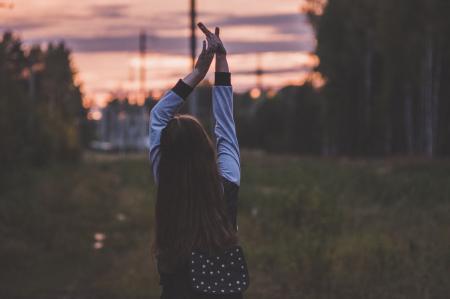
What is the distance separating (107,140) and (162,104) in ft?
553

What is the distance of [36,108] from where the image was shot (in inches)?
2195

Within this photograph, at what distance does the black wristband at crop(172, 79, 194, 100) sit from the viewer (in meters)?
4.55

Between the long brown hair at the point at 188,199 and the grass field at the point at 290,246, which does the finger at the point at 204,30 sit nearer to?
the long brown hair at the point at 188,199

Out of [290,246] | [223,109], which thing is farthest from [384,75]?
[223,109]

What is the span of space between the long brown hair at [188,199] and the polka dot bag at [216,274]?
4 centimetres

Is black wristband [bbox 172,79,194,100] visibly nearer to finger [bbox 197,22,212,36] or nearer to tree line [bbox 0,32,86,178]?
finger [bbox 197,22,212,36]

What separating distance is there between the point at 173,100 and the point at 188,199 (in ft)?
1.85

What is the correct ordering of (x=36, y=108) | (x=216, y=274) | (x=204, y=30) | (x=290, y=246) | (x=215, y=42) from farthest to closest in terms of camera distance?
1. (x=36, y=108)
2. (x=290, y=246)
3. (x=204, y=30)
4. (x=215, y=42)
5. (x=216, y=274)

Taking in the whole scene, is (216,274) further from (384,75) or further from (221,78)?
(384,75)

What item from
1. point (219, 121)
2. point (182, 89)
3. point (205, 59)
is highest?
point (205, 59)

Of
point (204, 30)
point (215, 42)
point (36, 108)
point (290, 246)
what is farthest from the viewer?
point (36, 108)

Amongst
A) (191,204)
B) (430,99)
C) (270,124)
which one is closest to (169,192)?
(191,204)

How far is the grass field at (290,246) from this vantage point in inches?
472

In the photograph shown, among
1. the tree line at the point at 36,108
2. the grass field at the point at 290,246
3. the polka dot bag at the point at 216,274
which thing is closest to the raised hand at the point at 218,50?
the polka dot bag at the point at 216,274
